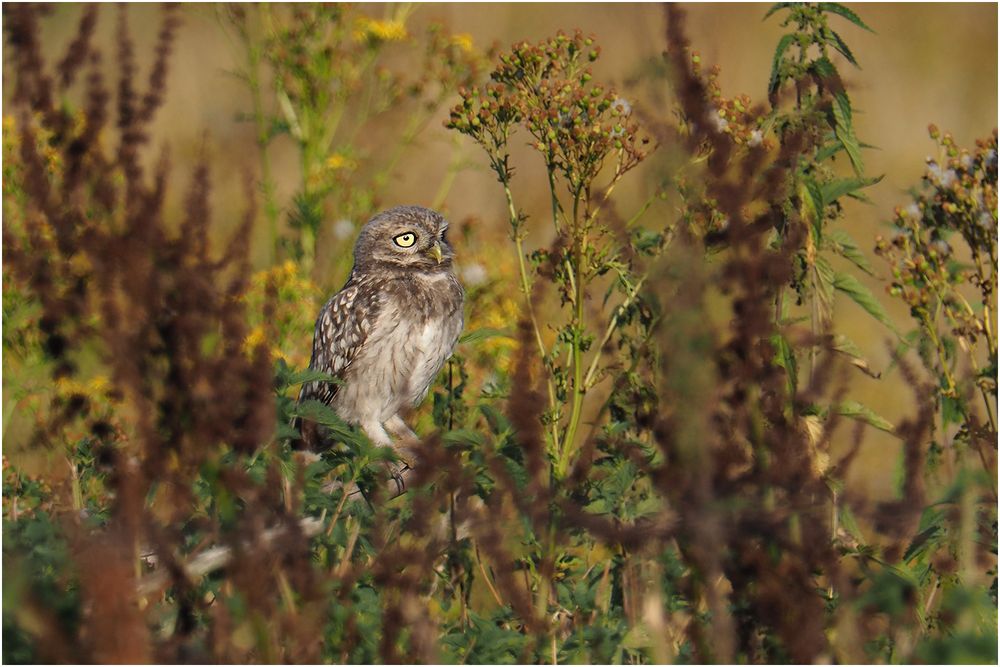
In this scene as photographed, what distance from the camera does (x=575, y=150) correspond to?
372 centimetres

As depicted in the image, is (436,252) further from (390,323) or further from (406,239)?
(390,323)

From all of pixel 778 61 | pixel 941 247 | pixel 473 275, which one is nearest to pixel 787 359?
pixel 778 61

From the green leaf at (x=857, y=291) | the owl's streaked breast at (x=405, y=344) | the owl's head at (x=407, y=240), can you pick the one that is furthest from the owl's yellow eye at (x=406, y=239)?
the green leaf at (x=857, y=291)

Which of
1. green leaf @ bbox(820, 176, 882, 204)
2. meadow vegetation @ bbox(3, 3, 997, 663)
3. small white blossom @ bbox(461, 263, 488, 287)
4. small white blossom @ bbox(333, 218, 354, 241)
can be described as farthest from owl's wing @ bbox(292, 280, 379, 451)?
green leaf @ bbox(820, 176, 882, 204)

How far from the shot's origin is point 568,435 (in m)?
3.78

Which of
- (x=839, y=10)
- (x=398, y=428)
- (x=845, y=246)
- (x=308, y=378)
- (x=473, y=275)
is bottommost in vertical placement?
(x=398, y=428)

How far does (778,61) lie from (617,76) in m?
6.35

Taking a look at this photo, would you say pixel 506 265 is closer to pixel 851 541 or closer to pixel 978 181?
pixel 978 181

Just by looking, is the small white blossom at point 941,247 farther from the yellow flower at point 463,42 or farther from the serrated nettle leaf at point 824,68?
the yellow flower at point 463,42

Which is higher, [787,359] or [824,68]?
[824,68]

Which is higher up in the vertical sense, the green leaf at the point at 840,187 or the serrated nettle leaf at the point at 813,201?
the green leaf at the point at 840,187

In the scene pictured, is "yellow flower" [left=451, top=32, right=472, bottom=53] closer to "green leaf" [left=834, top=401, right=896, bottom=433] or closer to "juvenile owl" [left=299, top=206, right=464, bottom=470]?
"juvenile owl" [left=299, top=206, right=464, bottom=470]

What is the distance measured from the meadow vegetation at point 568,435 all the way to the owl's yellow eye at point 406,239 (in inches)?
34.9

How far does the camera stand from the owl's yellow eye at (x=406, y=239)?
5.77 metres
